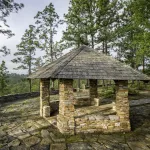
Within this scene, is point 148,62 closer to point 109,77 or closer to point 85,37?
point 85,37

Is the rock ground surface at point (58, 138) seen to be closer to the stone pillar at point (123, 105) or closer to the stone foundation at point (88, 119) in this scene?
the stone foundation at point (88, 119)

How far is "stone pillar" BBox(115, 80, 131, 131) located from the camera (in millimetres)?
7805

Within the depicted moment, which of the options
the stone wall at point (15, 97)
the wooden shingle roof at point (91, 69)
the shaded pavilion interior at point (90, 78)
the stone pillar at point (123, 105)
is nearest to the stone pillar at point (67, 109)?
the shaded pavilion interior at point (90, 78)

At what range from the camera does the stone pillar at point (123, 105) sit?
7805 millimetres

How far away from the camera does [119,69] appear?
8.05 m

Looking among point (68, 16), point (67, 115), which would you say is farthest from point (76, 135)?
point (68, 16)

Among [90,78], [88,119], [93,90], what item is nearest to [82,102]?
[93,90]

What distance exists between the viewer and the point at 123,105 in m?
7.85

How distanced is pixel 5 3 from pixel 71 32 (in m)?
9.08

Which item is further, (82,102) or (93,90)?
(93,90)

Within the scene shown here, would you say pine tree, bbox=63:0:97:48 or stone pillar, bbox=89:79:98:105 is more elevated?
pine tree, bbox=63:0:97:48

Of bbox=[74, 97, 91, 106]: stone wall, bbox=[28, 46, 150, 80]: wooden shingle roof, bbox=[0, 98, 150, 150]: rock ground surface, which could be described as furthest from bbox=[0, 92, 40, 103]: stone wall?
bbox=[28, 46, 150, 80]: wooden shingle roof

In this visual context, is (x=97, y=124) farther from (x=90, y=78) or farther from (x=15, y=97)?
(x=15, y=97)

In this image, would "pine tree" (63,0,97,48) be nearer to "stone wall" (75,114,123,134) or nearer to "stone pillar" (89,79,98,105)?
"stone pillar" (89,79,98,105)
